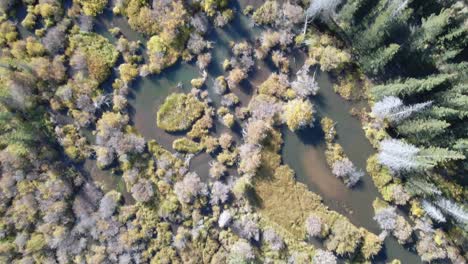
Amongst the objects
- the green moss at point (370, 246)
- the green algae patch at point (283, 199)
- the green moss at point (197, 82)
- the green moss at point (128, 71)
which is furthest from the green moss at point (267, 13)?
the green moss at point (370, 246)

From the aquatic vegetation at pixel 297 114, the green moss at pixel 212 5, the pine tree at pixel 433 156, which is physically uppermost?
the green moss at pixel 212 5

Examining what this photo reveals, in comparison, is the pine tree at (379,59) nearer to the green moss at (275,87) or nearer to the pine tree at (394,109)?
the pine tree at (394,109)

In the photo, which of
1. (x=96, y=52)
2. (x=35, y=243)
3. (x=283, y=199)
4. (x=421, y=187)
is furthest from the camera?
(x=96, y=52)

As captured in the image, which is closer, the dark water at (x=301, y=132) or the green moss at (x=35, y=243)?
the green moss at (x=35, y=243)

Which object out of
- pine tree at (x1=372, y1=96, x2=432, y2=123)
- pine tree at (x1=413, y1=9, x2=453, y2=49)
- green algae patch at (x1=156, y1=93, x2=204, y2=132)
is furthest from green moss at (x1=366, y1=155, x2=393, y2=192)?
green algae patch at (x1=156, y1=93, x2=204, y2=132)

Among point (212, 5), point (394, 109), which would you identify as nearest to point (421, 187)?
point (394, 109)

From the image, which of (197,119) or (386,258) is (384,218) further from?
(197,119)

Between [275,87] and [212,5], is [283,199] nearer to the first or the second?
[275,87]
